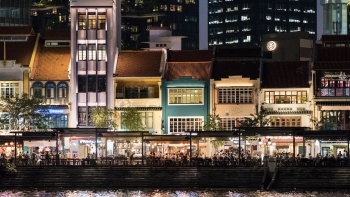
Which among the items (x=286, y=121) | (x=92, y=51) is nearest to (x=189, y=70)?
(x=92, y=51)

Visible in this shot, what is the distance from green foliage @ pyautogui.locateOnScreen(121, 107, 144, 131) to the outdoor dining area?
541 centimetres

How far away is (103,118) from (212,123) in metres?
12.7

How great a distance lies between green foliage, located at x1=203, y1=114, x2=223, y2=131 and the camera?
5728 inches

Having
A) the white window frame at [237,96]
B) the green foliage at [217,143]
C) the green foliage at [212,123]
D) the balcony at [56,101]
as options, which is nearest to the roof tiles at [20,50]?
the balcony at [56,101]

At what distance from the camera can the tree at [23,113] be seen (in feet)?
481

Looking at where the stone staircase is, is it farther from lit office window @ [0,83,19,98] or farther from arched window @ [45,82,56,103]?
lit office window @ [0,83,19,98]

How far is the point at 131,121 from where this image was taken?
14762 cm

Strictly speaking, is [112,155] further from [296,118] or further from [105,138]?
[296,118]

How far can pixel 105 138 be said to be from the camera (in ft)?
441

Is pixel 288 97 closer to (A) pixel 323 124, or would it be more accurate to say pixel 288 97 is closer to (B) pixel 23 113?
(A) pixel 323 124

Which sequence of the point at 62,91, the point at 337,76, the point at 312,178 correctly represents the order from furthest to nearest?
the point at 62,91 → the point at 337,76 → the point at 312,178

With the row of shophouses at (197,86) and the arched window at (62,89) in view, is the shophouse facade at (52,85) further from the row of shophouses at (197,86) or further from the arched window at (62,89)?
the row of shophouses at (197,86)

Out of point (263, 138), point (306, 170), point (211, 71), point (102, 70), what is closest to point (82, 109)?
point (102, 70)

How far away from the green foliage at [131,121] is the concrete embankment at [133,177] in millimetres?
21166
